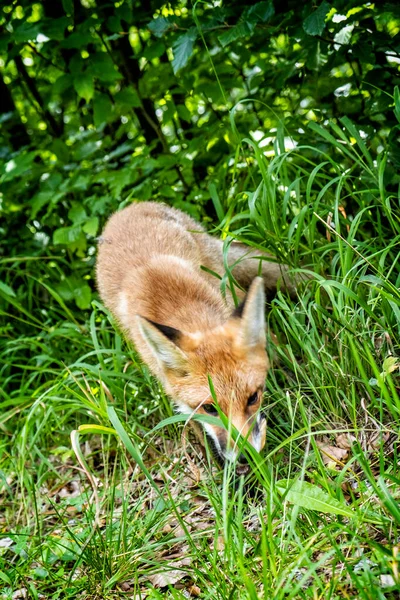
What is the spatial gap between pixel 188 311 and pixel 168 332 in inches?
22.8

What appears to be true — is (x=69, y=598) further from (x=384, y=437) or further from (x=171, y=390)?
(x=384, y=437)

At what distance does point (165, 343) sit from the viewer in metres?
3.10

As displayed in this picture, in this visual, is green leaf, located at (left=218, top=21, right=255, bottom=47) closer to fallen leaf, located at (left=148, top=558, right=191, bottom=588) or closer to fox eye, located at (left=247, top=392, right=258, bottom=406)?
fox eye, located at (left=247, top=392, right=258, bottom=406)

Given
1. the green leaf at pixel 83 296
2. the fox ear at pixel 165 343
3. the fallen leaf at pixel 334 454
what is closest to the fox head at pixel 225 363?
the fox ear at pixel 165 343

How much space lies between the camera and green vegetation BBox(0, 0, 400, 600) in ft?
8.21

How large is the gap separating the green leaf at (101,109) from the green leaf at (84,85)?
0.82 feet

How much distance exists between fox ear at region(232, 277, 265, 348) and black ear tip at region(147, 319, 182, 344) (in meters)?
0.29

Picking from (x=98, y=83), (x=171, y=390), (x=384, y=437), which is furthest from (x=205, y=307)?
(x=98, y=83)

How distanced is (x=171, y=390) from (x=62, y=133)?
3.62 m

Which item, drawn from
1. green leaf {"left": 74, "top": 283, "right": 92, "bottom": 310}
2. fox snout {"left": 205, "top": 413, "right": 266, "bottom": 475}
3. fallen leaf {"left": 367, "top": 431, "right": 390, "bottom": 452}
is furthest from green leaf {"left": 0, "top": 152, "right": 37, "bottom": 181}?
fallen leaf {"left": 367, "top": 431, "right": 390, "bottom": 452}

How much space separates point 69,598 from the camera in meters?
2.77

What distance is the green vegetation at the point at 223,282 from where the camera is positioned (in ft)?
8.21

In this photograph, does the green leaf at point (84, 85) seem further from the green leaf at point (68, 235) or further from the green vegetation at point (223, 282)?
the green leaf at point (68, 235)

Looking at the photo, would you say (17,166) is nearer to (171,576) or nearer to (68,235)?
(68,235)
